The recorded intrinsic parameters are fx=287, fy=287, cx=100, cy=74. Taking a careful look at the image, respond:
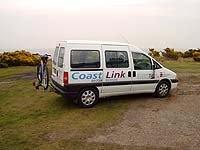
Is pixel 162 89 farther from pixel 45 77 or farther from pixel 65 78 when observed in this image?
pixel 45 77

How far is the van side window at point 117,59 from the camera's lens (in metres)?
8.62

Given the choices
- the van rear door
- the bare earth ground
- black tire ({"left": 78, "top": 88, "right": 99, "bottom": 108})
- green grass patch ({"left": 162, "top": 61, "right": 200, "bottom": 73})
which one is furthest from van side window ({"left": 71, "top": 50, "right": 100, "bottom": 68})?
green grass patch ({"left": 162, "top": 61, "right": 200, "bottom": 73})

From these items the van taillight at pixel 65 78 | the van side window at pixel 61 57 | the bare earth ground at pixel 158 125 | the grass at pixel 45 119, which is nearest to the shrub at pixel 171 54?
the bare earth ground at pixel 158 125

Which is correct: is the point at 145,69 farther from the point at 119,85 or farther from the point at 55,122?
the point at 55,122

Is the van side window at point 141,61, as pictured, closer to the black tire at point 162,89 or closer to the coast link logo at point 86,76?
the black tire at point 162,89

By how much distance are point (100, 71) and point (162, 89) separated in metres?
2.55

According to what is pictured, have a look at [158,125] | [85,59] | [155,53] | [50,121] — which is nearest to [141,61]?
[85,59]

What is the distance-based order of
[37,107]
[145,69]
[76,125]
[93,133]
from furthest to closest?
[145,69], [37,107], [76,125], [93,133]

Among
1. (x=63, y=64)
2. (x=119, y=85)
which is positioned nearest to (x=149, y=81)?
(x=119, y=85)

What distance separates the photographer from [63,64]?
26.3 ft

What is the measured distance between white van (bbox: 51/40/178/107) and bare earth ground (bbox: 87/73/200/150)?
68 centimetres

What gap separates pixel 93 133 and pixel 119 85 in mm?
Answer: 2760

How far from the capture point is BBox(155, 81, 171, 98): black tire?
31.7ft

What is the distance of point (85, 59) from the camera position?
823 centimetres
